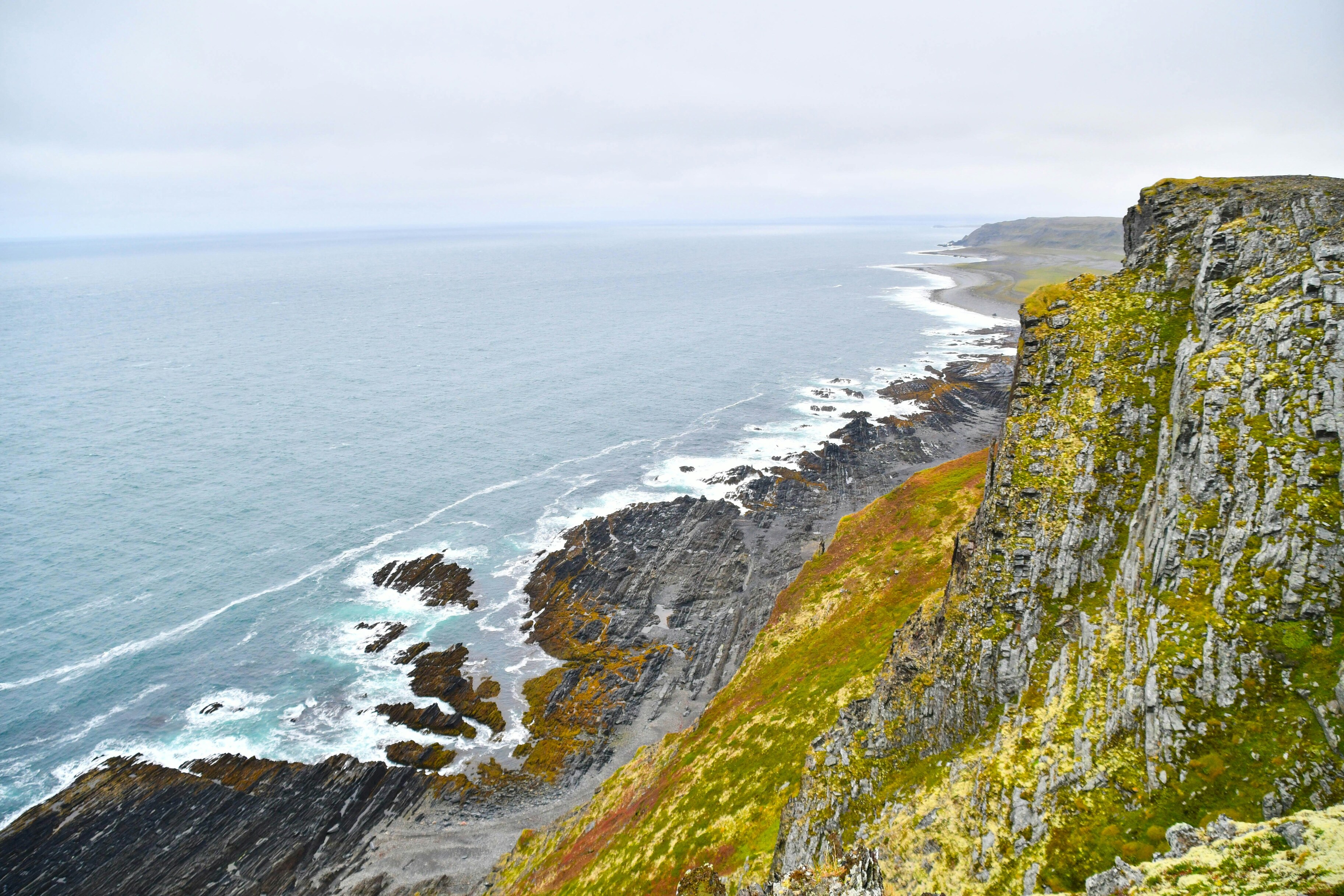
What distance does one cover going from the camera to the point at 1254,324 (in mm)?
21312

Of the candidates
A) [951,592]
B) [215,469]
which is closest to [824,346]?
[215,469]

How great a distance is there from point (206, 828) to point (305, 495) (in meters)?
51.1

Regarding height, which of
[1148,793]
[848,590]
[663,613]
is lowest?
[663,613]

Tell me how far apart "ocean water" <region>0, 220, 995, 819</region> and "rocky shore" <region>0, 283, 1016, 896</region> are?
2.32 meters

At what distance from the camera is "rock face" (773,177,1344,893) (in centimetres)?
1569

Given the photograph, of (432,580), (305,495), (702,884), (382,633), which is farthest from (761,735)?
(305,495)

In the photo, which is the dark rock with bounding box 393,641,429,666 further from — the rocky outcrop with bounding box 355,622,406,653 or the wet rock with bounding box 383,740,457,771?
the wet rock with bounding box 383,740,457,771

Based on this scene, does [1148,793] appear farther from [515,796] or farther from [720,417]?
[720,417]

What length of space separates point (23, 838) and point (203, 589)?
2838 centimetres

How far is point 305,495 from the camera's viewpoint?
8706 centimetres

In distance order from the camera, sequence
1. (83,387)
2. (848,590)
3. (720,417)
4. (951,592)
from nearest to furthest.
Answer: (951,592) < (848,590) < (720,417) < (83,387)

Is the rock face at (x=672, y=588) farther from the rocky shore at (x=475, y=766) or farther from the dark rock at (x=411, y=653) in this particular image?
the dark rock at (x=411, y=653)

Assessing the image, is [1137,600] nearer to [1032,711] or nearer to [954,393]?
[1032,711]

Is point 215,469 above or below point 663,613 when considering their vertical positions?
above
